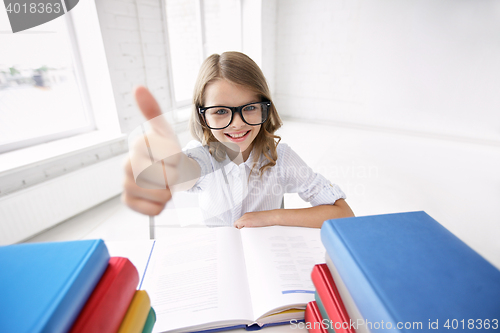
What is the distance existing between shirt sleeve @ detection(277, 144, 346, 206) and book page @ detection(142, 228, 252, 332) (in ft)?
1.17

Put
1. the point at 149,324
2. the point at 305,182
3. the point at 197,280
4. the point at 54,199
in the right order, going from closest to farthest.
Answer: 1. the point at 149,324
2. the point at 197,280
3. the point at 305,182
4. the point at 54,199

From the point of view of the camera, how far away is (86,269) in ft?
0.72

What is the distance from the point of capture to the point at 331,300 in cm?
27

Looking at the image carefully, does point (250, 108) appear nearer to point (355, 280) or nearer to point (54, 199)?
point (355, 280)

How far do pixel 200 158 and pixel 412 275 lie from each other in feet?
2.10

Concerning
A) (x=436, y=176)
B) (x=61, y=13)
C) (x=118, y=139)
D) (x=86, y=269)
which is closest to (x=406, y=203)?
(x=436, y=176)

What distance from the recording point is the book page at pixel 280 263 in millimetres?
399

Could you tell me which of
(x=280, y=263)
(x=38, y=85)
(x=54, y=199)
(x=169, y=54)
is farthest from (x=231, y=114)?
(x=169, y=54)

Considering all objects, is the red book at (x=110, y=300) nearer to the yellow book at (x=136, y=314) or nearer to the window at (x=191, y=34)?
the yellow book at (x=136, y=314)

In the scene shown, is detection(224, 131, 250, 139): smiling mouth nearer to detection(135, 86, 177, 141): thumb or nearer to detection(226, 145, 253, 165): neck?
detection(226, 145, 253, 165): neck

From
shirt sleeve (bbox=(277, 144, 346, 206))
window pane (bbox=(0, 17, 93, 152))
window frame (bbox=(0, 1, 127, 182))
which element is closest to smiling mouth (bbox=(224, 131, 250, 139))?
shirt sleeve (bbox=(277, 144, 346, 206))

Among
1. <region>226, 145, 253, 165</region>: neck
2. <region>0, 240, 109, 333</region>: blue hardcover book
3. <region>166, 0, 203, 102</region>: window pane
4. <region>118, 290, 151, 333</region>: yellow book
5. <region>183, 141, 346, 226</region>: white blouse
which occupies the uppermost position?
<region>166, 0, 203, 102</region>: window pane

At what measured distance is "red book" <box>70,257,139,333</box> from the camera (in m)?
0.21

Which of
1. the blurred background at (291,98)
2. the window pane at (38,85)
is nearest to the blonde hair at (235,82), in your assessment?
the blurred background at (291,98)
